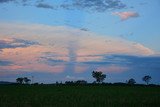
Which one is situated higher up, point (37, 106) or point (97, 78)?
point (97, 78)

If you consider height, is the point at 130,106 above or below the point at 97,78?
A: below

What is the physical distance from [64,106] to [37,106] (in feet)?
7.61

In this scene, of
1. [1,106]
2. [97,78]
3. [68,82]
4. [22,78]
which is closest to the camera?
[1,106]

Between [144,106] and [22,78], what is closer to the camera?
[144,106]

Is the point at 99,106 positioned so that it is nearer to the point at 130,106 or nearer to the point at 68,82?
the point at 130,106

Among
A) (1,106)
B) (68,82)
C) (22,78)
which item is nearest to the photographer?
(1,106)

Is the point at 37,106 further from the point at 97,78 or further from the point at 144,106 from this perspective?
the point at 97,78

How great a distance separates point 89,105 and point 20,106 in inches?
235

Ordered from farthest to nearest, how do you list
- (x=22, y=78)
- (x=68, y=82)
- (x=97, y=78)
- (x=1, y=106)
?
(x=22, y=78) < (x=97, y=78) < (x=68, y=82) < (x=1, y=106)

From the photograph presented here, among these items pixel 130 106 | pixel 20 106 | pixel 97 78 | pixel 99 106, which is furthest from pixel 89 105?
pixel 97 78

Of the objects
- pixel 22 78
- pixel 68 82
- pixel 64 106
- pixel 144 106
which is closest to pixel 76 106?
pixel 64 106

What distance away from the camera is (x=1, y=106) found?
27.0m

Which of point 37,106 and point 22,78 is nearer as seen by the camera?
point 37,106

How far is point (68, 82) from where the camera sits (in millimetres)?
146750
